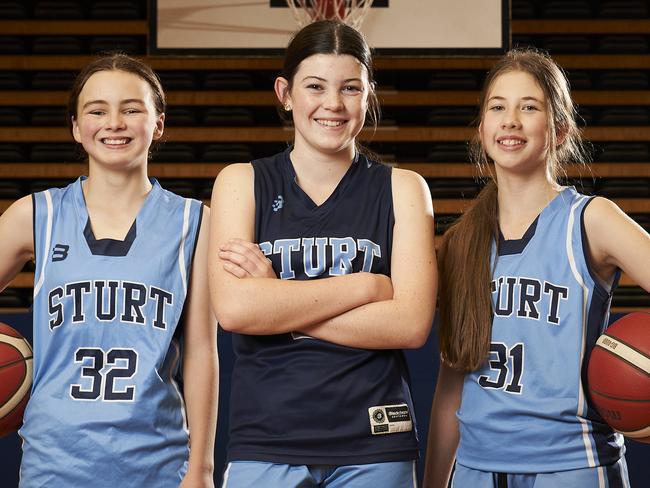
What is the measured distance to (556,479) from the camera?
1949 millimetres

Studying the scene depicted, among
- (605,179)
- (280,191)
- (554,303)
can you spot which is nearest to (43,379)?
(280,191)

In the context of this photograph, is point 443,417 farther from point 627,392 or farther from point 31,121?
point 31,121

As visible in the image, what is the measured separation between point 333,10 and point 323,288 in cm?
458

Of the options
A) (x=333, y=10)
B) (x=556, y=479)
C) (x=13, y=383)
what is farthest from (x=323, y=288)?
(x=333, y=10)

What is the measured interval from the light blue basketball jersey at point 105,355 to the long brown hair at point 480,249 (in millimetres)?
651

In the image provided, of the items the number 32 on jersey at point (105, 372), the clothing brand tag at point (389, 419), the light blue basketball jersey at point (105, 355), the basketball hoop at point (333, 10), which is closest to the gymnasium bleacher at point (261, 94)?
the basketball hoop at point (333, 10)

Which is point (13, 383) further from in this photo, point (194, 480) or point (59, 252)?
point (194, 480)

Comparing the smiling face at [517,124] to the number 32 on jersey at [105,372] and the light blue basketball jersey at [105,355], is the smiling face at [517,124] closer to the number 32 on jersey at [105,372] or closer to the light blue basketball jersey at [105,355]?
the light blue basketball jersey at [105,355]

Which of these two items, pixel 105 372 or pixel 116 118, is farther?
pixel 116 118

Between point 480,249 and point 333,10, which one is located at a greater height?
point 333,10

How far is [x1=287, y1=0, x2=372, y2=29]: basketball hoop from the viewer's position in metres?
6.11

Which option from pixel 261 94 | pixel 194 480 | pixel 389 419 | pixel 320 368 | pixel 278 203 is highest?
pixel 261 94

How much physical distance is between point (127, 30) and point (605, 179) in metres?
4.62

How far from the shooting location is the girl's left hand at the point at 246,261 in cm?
190
